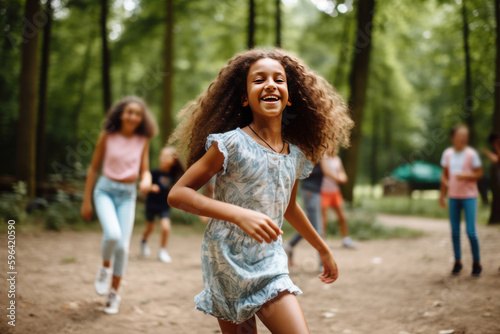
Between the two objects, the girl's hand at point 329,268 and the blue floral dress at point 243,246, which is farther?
the girl's hand at point 329,268

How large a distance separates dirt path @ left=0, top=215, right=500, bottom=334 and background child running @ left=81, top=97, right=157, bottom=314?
500 mm

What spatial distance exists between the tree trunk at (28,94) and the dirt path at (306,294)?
2368 millimetres

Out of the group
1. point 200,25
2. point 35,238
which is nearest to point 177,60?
point 200,25

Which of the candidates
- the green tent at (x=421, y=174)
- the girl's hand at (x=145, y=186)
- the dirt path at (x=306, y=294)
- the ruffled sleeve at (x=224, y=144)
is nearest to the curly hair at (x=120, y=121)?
the girl's hand at (x=145, y=186)

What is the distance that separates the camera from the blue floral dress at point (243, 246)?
205 centimetres

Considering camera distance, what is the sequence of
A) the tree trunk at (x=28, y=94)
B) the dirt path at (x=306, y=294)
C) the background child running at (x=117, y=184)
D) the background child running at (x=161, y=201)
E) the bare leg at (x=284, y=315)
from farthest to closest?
the tree trunk at (x=28, y=94) → the background child running at (x=161, y=201) → the background child running at (x=117, y=184) → the dirt path at (x=306, y=294) → the bare leg at (x=284, y=315)

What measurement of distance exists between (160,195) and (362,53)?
26.6ft

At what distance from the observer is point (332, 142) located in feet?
Answer: 9.07

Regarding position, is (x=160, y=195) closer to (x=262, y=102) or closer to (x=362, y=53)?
(x=262, y=102)

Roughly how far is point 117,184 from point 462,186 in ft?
14.9

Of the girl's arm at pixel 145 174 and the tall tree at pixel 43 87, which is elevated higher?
the tall tree at pixel 43 87

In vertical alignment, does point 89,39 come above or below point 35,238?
above

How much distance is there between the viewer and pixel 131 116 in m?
4.64

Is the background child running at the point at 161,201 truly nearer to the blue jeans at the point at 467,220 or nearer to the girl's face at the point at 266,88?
the blue jeans at the point at 467,220
